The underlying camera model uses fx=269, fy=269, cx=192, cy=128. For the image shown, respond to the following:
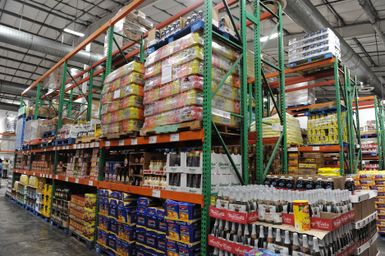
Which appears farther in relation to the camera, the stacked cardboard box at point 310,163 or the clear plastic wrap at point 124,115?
the stacked cardboard box at point 310,163

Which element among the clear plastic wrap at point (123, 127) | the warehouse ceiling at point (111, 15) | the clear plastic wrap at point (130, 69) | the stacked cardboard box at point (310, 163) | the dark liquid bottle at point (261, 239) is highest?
the warehouse ceiling at point (111, 15)

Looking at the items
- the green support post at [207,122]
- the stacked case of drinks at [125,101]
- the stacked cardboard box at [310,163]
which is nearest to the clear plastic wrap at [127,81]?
the stacked case of drinks at [125,101]

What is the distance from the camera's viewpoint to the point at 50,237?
5590 mm

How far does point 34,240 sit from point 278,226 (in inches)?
199

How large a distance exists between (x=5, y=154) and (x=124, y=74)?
25555mm

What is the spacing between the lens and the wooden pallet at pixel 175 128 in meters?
3.07

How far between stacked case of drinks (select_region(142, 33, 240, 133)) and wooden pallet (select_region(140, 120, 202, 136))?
0.04 m

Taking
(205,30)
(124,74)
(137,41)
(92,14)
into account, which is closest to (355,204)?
(205,30)

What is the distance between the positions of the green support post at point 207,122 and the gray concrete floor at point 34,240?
9.26 feet

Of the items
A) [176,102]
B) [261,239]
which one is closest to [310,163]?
[176,102]

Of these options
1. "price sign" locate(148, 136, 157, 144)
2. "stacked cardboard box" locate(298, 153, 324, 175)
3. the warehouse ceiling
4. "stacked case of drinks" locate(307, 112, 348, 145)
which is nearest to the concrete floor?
"stacked cardboard box" locate(298, 153, 324, 175)

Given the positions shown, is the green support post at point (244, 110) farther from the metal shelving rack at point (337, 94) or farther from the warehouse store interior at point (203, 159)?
the metal shelving rack at point (337, 94)

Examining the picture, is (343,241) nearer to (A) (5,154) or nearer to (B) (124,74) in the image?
(B) (124,74)

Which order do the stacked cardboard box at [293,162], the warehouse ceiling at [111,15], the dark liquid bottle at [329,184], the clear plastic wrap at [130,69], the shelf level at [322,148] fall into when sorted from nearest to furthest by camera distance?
the dark liquid bottle at [329,184] → the clear plastic wrap at [130,69] → the shelf level at [322,148] → the stacked cardboard box at [293,162] → the warehouse ceiling at [111,15]
